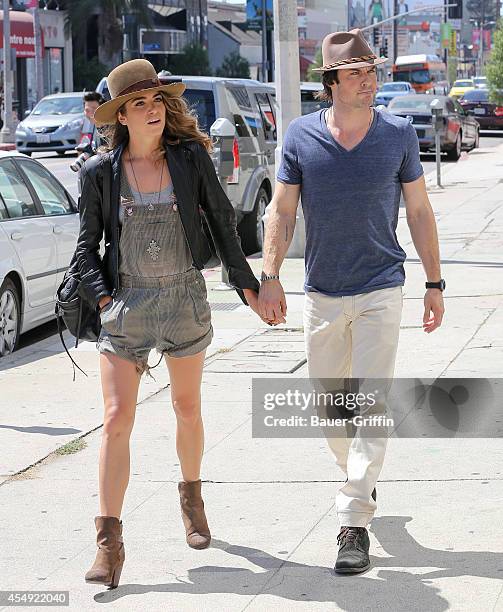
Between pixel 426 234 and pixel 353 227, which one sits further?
pixel 426 234

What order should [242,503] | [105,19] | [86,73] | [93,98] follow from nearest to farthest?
[242,503]
[93,98]
[105,19]
[86,73]

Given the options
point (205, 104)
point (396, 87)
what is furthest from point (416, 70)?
point (205, 104)

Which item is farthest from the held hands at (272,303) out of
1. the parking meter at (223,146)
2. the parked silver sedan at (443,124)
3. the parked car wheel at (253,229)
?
the parked silver sedan at (443,124)

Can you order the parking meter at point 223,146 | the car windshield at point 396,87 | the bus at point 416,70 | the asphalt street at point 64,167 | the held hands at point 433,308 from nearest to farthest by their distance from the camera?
the held hands at point 433,308
the asphalt street at point 64,167
the parking meter at point 223,146
the car windshield at point 396,87
the bus at point 416,70

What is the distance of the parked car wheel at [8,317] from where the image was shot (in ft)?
31.1

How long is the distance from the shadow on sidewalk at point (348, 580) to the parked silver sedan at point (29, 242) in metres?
4.93

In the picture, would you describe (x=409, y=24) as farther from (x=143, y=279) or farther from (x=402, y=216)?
(x=143, y=279)

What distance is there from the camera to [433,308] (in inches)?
206

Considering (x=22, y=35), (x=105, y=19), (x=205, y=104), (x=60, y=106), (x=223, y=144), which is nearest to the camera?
(x=223, y=144)

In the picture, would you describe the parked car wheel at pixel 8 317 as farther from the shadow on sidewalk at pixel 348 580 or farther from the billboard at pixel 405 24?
the billboard at pixel 405 24

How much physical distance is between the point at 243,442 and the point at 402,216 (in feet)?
41.7

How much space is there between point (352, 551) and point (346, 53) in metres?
1.88

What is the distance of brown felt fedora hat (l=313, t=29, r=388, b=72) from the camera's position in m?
5.03

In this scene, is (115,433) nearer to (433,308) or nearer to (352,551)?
(352,551)
